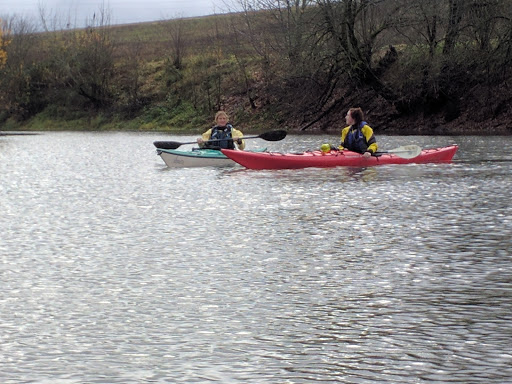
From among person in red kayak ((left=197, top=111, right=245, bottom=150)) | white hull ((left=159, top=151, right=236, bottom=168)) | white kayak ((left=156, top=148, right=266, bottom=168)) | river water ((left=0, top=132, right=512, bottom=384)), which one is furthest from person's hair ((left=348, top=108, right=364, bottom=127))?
river water ((left=0, top=132, right=512, bottom=384))

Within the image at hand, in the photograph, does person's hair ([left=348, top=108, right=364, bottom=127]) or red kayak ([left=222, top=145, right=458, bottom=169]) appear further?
red kayak ([left=222, top=145, right=458, bottom=169])

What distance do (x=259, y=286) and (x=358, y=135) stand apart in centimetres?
1143

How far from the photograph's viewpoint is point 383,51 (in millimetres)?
41406

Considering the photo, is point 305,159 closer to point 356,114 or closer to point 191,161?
point 356,114

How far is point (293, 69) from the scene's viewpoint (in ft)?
126

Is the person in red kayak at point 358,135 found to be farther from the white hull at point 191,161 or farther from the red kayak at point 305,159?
the white hull at point 191,161

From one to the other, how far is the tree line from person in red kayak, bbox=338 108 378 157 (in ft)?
55.5

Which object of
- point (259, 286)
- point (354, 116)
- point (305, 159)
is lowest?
point (259, 286)

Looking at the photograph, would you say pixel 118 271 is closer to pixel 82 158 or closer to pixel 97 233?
pixel 97 233

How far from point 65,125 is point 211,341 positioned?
53.0m

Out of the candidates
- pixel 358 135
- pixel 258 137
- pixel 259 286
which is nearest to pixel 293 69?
pixel 258 137

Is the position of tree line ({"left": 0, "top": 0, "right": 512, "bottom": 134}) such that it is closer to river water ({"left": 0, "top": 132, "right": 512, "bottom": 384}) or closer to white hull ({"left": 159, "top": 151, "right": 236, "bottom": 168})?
white hull ({"left": 159, "top": 151, "right": 236, "bottom": 168})

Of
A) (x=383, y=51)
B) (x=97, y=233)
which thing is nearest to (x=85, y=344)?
(x=97, y=233)

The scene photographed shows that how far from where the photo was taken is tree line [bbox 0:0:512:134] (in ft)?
115
